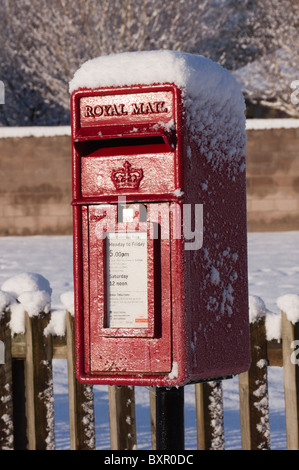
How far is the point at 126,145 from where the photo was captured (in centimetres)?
327

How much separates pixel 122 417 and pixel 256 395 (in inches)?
23.6

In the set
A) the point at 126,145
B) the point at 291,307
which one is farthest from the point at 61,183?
the point at 126,145

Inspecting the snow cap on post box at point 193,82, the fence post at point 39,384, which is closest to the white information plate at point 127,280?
the snow cap on post box at point 193,82

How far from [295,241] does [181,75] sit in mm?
10368

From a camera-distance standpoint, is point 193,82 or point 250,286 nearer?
point 193,82

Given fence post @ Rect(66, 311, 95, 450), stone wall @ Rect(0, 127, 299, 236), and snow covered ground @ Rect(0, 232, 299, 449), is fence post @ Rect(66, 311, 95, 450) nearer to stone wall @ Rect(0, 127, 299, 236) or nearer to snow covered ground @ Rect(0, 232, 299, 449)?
snow covered ground @ Rect(0, 232, 299, 449)

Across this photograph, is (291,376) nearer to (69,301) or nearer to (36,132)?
(69,301)

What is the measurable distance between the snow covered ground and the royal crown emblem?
7.31 feet

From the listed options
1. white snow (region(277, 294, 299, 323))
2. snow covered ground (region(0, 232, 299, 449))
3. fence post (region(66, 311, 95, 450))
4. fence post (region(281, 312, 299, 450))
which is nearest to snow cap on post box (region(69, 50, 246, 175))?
white snow (region(277, 294, 299, 323))

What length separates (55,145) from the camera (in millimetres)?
14422

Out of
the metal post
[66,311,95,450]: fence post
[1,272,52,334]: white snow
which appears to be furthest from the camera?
[1,272,52,334]: white snow

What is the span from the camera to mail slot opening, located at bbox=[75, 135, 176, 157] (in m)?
3.20

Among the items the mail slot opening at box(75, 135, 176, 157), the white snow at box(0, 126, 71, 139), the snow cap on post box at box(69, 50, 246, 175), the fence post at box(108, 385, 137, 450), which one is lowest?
the fence post at box(108, 385, 137, 450)
